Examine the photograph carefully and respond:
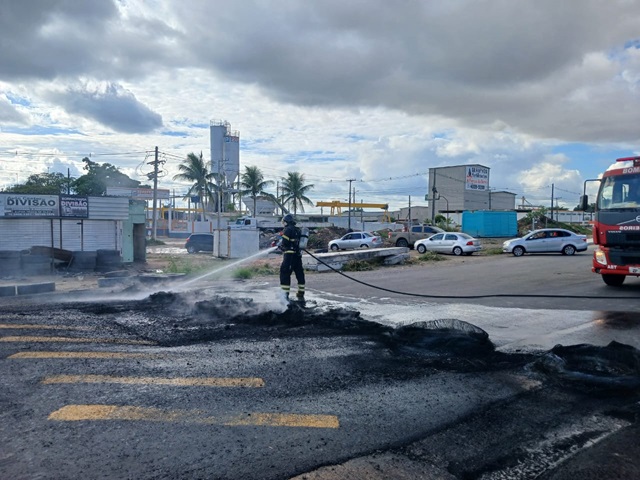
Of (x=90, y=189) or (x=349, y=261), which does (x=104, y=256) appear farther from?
(x=90, y=189)

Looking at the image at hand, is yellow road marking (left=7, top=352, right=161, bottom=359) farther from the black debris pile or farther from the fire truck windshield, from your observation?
the fire truck windshield

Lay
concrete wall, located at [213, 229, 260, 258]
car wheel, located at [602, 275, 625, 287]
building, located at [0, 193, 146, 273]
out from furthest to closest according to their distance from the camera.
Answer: concrete wall, located at [213, 229, 260, 258]
building, located at [0, 193, 146, 273]
car wheel, located at [602, 275, 625, 287]

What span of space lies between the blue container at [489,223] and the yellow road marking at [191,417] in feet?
146

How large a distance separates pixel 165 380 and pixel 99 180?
62808 millimetres

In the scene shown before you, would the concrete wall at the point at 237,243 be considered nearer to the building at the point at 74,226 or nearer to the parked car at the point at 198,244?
the building at the point at 74,226

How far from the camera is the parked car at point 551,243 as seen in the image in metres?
27.1

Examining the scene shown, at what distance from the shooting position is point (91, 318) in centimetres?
898

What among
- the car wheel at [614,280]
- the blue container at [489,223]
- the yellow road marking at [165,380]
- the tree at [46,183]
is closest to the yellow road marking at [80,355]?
the yellow road marking at [165,380]

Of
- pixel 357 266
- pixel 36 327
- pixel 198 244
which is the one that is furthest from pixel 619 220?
pixel 198 244

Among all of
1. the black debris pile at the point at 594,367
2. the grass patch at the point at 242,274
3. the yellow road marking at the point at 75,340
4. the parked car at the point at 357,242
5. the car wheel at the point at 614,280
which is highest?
the parked car at the point at 357,242

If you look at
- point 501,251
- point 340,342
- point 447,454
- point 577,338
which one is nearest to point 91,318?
point 340,342

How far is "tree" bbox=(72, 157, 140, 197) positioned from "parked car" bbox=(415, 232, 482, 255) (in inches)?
1473

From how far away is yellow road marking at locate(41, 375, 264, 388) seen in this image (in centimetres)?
518

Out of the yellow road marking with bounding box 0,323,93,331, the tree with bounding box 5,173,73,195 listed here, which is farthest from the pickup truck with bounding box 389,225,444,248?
the tree with bounding box 5,173,73,195
